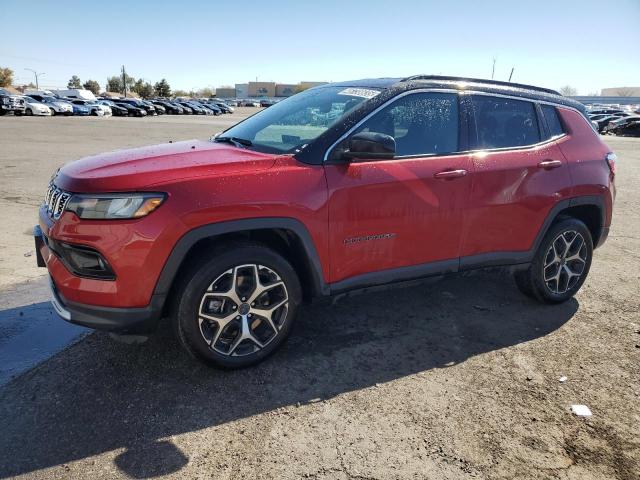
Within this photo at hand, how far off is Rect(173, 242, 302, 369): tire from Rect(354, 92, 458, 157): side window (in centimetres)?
116

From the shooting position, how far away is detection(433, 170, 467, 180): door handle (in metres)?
3.46

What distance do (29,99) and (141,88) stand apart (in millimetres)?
84512

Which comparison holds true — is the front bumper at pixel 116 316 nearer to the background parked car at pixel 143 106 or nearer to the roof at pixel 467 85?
the roof at pixel 467 85

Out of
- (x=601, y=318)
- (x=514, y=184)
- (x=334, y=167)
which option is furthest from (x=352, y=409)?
(x=601, y=318)

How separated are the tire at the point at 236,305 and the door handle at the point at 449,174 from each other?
4.08ft

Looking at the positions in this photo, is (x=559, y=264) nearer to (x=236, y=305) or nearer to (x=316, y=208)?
(x=316, y=208)

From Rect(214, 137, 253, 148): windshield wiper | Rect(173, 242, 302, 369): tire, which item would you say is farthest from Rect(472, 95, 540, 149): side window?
Rect(173, 242, 302, 369): tire

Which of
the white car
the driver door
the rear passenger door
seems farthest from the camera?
the white car

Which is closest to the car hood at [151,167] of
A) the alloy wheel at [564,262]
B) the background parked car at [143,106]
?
the alloy wheel at [564,262]

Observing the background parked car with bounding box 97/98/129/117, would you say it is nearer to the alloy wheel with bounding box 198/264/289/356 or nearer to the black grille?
the black grille

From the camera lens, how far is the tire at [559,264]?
4.20 m

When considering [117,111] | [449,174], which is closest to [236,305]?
[449,174]

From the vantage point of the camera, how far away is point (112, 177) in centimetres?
270

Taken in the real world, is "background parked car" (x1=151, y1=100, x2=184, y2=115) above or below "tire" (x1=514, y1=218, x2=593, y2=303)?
above
